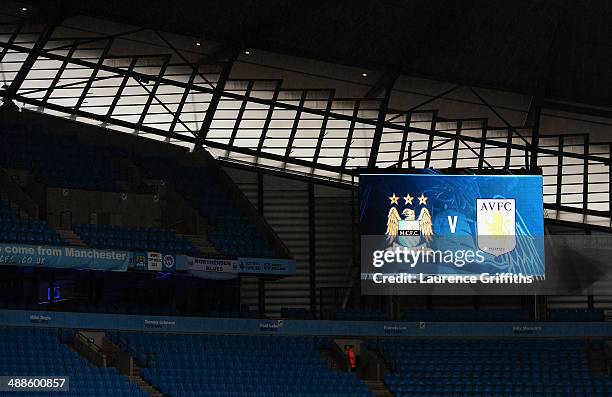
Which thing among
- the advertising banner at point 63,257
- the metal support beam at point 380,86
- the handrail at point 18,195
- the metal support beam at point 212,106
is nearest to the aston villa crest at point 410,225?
the metal support beam at point 380,86

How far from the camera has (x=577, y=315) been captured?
137 feet

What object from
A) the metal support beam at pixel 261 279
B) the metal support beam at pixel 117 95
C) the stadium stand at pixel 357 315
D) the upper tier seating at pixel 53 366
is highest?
the metal support beam at pixel 117 95

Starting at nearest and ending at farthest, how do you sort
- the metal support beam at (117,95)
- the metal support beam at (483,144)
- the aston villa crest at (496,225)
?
the aston villa crest at (496,225) → the metal support beam at (117,95) → the metal support beam at (483,144)

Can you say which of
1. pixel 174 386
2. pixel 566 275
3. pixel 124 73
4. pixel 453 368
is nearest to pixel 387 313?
pixel 453 368

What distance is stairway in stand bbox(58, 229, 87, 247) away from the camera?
3720 centimetres

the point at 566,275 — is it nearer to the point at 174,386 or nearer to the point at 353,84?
the point at 353,84

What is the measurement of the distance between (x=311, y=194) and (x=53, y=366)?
43.0ft

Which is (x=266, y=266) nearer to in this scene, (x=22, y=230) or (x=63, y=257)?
(x=63, y=257)

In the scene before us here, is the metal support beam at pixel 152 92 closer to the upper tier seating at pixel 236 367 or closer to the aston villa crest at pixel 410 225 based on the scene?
the upper tier seating at pixel 236 367

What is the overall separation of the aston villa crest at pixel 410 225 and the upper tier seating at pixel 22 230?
1041 cm

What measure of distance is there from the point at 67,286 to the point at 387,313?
35.5 feet

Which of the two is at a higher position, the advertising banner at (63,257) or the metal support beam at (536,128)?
the metal support beam at (536,128)

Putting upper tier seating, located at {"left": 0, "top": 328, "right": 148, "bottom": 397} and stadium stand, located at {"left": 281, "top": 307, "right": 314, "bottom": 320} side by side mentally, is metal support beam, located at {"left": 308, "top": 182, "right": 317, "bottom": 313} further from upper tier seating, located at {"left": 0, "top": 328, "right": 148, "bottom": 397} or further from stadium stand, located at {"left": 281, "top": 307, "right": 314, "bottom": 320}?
upper tier seating, located at {"left": 0, "top": 328, "right": 148, "bottom": 397}

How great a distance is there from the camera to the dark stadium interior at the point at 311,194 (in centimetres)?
3778
